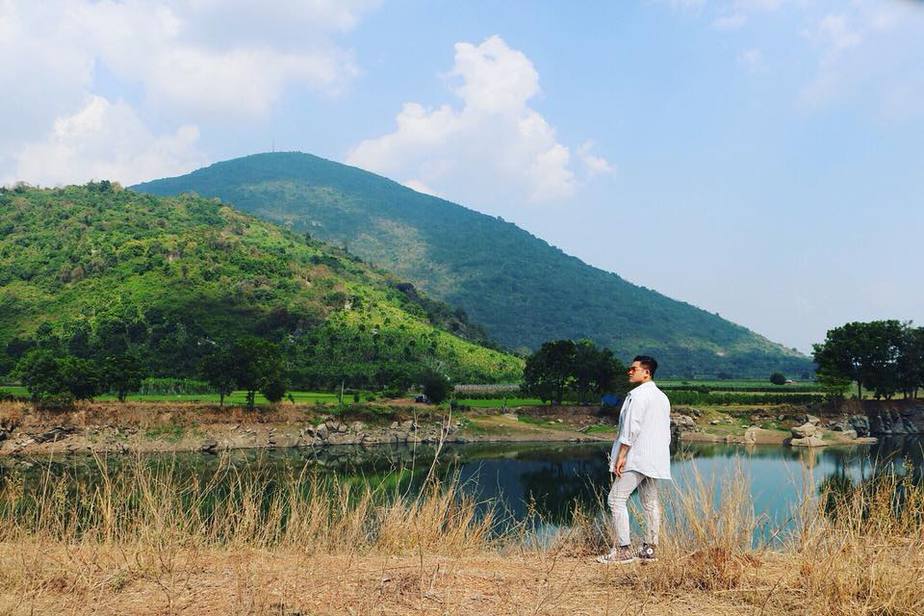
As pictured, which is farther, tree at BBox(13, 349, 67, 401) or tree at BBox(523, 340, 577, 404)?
tree at BBox(523, 340, 577, 404)

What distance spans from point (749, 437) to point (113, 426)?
40.5 m

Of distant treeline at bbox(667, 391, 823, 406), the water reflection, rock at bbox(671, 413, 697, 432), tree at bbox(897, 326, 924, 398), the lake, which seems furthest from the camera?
distant treeline at bbox(667, 391, 823, 406)

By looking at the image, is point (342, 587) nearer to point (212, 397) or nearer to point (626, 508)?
point (626, 508)

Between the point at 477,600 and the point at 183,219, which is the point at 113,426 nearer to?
the point at 477,600

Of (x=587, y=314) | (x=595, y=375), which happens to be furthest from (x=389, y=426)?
(x=587, y=314)

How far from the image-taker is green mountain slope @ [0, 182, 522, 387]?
6412 cm

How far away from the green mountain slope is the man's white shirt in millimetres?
53055

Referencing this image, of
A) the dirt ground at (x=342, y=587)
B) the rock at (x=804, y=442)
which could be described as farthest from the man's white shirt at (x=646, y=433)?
the rock at (x=804, y=442)

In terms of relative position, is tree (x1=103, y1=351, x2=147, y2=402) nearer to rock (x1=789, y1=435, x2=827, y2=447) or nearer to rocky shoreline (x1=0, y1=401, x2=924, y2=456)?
rocky shoreline (x1=0, y1=401, x2=924, y2=456)

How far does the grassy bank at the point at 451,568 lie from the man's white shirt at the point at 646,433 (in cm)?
37

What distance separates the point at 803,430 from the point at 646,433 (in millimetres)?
47313

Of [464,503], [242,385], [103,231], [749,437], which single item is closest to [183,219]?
[103,231]

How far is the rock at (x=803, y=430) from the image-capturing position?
46.6 meters

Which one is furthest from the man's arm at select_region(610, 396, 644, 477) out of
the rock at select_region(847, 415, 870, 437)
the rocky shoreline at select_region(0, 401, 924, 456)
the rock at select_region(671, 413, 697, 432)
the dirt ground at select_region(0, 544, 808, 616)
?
the rock at select_region(847, 415, 870, 437)
